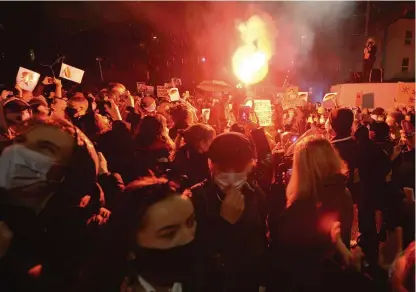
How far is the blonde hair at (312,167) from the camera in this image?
9.46 feet

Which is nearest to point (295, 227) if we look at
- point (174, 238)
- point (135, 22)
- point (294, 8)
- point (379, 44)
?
point (174, 238)

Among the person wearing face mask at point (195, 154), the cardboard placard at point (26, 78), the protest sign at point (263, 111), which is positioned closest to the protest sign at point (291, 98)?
the protest sign at point (263, 111)

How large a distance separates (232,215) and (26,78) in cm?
774

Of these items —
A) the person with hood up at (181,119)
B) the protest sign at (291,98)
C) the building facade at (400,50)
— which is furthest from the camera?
the building facade at (400,50)

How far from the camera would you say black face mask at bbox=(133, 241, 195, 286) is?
206 centimetres

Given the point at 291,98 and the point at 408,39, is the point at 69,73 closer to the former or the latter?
the point at 291,98

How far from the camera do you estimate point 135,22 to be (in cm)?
2428

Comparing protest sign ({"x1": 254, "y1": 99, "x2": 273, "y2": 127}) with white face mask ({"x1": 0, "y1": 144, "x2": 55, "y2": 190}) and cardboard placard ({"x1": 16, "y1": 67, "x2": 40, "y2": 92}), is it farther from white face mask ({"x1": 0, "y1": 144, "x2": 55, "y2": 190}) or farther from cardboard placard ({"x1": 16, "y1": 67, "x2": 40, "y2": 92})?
white face mask ({"x1": 0, "y1": 144, "x2": 55, "y2": 190})

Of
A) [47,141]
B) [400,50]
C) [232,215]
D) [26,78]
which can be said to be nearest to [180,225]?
[232,215]

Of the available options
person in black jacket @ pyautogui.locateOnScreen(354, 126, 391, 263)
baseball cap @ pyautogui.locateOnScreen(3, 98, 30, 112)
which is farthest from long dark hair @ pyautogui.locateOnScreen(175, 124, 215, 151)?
person in black jacket @ pyautogui.locateOnScreen(354, 126, 391, 263)

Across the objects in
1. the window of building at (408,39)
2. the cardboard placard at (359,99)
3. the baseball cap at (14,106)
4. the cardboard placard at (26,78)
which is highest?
the window of building at (408,39)

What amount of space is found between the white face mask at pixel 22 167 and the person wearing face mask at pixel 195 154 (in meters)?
1.92

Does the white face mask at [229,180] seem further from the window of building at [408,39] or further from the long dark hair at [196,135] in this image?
the window of building at [408,39]

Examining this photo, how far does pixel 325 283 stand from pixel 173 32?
81.3 ft
